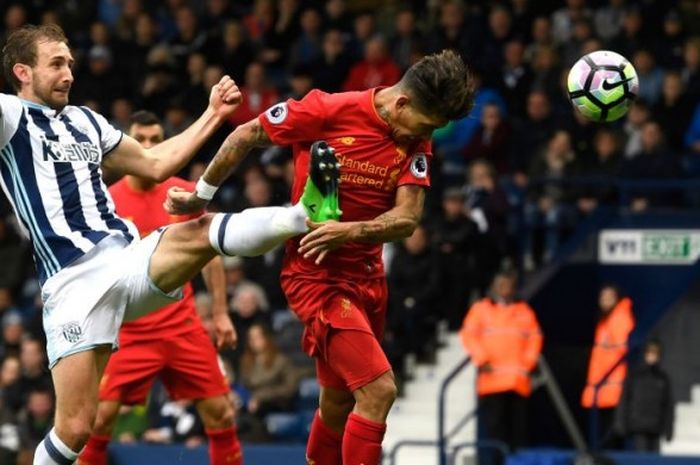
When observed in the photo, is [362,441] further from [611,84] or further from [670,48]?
[670,48]

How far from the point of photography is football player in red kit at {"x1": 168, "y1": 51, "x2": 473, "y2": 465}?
8320 mm

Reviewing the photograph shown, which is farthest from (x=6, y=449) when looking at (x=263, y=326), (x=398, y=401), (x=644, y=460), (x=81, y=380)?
(x=81, y=380)

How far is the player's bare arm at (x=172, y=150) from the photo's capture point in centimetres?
846

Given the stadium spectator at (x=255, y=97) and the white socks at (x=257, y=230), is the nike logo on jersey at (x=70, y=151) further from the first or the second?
the stadium spectator at (x=255, y=97)

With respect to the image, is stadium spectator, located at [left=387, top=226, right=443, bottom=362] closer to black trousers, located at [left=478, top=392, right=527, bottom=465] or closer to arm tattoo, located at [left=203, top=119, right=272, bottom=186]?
black trousers, located at [left=478, top=392, right=527, bottom=465]

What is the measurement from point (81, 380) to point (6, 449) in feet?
20.4

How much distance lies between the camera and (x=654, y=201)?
16797 millimetres

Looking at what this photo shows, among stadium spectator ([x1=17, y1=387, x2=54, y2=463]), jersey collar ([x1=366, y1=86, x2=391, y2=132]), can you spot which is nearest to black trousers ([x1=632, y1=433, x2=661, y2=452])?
stadium spectator ([x1=17, y1=387, x2=54, y2=463])

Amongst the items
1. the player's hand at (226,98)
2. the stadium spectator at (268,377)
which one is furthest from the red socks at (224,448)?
the stadium spectator at (268,377)

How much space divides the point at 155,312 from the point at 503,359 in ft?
15.3

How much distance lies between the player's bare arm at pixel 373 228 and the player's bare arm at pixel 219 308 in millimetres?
1570

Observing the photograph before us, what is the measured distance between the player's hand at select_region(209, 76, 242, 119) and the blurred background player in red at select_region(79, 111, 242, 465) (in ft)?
5.48

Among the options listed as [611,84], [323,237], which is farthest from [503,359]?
[323,237]

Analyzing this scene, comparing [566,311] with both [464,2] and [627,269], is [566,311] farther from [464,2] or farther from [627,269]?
[464,2]
